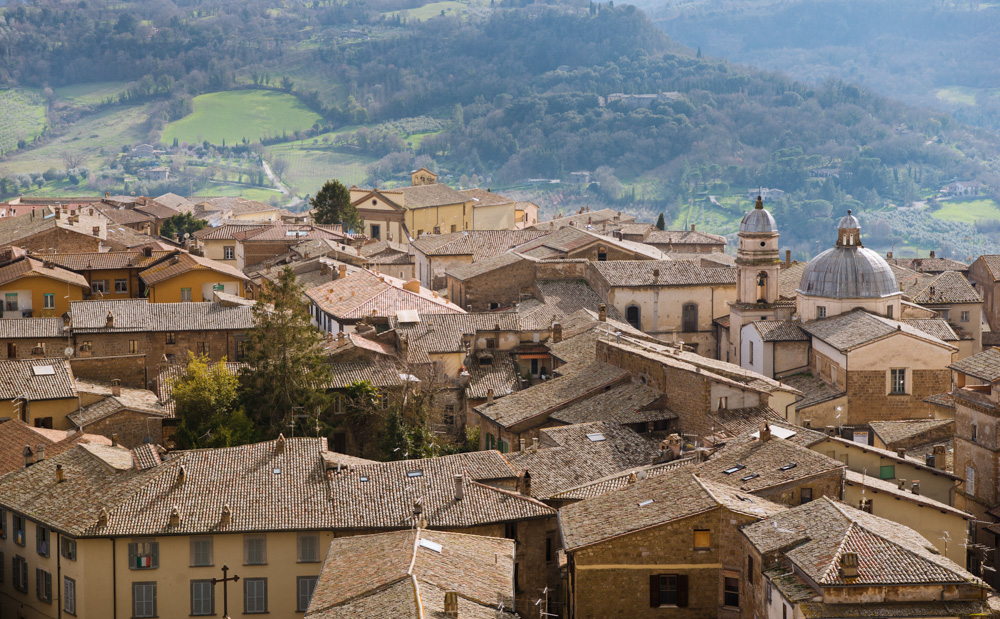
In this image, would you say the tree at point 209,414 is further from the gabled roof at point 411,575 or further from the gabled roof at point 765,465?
the gabled roof at point 765,465

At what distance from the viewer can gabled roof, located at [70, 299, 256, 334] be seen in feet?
164

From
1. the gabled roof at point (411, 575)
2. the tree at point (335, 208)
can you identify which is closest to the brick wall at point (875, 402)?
the gabled roof at point (411, 575)

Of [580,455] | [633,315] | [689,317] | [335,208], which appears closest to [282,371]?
[580,455]

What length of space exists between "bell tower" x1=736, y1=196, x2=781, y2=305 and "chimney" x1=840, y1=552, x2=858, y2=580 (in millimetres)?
34067

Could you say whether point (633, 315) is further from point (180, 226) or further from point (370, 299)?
point (180, 226)

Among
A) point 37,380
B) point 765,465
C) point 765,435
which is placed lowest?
point 37,380

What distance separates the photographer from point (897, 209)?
19712cm

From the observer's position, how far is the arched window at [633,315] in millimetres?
60312

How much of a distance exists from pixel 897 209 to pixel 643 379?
530 ft

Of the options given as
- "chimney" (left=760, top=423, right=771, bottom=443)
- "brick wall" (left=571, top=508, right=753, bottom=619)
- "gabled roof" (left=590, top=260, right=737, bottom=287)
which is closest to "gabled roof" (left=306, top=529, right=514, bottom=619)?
"brick wall" (left=571, top=508, right=753, bottom=619)

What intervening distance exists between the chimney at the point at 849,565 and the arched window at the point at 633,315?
3534 centimetres

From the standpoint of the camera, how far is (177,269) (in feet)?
196

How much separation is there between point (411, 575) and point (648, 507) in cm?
630

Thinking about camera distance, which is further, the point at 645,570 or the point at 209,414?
the point at 209,414
